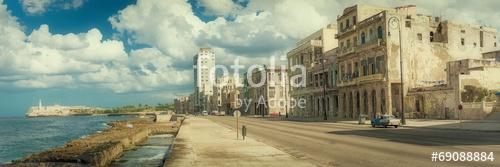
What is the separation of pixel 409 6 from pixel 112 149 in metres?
48.4

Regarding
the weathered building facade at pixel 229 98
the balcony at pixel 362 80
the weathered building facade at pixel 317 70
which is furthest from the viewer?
the weathered building facade at pixel 229 98

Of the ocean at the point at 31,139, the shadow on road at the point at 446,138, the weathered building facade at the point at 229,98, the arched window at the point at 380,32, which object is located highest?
the arched window at the point at 380,32

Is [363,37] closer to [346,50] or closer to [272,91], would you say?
[346,50]

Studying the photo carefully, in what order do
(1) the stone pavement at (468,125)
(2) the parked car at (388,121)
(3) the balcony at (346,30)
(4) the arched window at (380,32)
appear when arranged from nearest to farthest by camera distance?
(1) the stone pavement at (468,125)
(2) the parked car at (388,121)
(4) the arched window at (380,32)
(3) the balcony at (346,30)

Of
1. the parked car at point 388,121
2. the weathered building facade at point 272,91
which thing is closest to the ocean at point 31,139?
the parked car at point 388,121

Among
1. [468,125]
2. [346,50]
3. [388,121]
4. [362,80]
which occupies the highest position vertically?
[346,50]

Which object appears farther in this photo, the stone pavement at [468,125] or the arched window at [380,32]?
the arched window at [380,32]

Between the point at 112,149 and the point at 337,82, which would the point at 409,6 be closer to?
the point at 337,82

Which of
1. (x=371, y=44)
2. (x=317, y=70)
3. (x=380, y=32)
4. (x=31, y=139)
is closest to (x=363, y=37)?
(x=371, y=44)

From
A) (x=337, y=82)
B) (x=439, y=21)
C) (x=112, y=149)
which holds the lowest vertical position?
(x=112, y=149)

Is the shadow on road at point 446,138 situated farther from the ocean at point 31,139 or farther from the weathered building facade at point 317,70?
the weathered building facade at point 317,70

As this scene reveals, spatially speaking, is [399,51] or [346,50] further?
[346,50]

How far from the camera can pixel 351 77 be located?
6988 centimetres

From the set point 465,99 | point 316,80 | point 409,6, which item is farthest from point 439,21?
point 316,80
